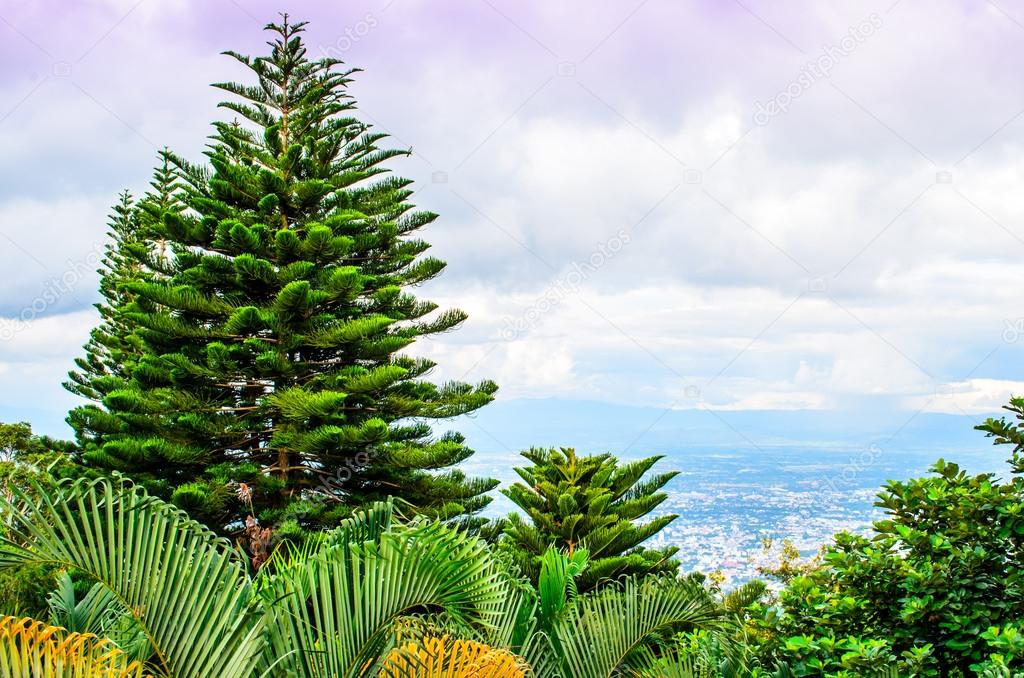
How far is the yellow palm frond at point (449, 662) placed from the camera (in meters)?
2.66

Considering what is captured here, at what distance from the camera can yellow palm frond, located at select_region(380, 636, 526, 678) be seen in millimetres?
2656

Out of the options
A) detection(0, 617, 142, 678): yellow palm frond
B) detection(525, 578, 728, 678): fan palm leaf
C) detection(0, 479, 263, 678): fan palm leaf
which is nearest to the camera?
detection(0, 617, 142, 678): yellow palm frond

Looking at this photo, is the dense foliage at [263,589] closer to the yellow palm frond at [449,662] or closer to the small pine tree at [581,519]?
the yellow palm frond at [449,662]

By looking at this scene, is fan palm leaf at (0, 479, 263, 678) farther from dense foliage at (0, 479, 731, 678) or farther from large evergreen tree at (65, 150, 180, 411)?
large evergreen tree at (65, 150, 180, 411)

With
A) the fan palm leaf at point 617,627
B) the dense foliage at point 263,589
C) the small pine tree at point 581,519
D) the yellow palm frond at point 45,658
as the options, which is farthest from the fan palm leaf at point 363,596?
the small pine tree at point 581,519

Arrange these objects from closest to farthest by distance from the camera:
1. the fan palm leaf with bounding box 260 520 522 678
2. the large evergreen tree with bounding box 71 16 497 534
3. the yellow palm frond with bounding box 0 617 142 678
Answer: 1. the yellow palm frond with bounding box 0 617 142 678
2. the fan palm leaf with bounding box 260 520 522 678
3. the large evergreen tree with bounding box 71 16 497 534

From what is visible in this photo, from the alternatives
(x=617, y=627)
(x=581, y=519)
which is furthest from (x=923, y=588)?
(x=581, y=519)

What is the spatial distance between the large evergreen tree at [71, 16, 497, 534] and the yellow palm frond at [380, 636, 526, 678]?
888 cm

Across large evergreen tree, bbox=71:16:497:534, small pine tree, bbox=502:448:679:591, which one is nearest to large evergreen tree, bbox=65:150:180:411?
large evergreen tree, bbox=71:16:497:534

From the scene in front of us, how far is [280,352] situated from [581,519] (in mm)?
5256

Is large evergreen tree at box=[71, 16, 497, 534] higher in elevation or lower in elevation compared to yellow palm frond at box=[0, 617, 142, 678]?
higher

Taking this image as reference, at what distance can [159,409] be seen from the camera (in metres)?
12.2

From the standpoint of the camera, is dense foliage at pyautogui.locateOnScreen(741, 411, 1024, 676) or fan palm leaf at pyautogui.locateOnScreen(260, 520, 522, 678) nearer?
fan palm leaf at pyautogui.locateOnScreen(260, 520, 522, 678)

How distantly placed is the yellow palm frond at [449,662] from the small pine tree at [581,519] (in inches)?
275
